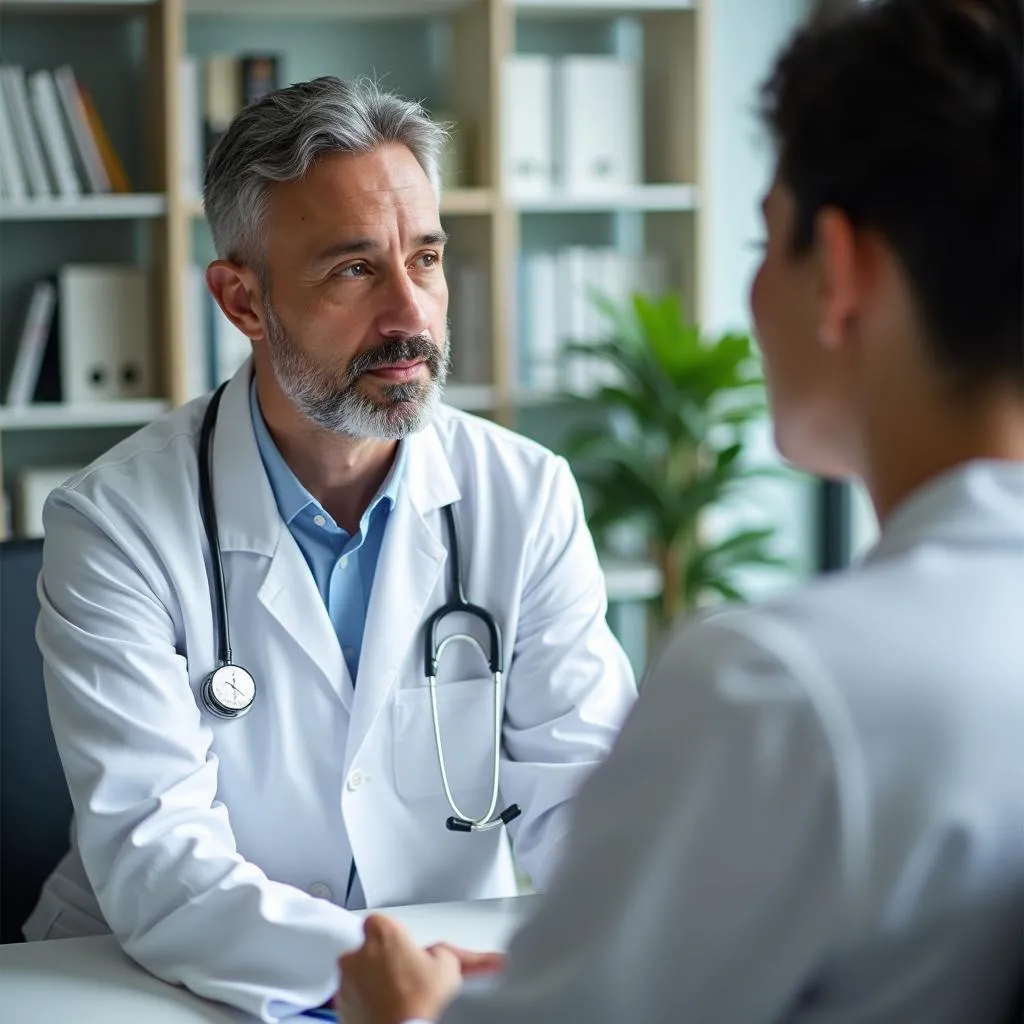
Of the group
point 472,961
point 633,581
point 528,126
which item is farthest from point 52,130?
point 472,961

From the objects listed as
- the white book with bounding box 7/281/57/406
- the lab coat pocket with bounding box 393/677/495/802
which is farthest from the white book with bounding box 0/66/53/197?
the lab coat pocket with bounding box 393/677/495/802

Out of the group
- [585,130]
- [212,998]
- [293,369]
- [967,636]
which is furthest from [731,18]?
[967,636]

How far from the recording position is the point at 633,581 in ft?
11.2

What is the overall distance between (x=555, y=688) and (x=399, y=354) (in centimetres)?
43

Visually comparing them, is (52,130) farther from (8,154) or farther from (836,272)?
(836,272)

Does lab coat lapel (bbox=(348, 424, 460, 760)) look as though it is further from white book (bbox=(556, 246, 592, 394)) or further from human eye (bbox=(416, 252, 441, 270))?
white book (bbox=(556, 246, 592, 394))

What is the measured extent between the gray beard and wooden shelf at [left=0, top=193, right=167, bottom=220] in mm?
1541

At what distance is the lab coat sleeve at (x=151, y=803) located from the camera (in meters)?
1.27

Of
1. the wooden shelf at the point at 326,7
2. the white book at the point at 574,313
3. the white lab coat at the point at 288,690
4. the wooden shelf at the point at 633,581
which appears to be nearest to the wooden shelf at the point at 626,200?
the white book at the point at 574,313

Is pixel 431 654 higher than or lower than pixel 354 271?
lower

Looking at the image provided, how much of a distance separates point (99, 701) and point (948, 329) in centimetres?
96

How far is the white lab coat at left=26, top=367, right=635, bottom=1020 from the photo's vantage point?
1408 millimetres

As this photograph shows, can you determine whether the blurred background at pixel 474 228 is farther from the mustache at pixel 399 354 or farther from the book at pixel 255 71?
the mustache at pixel 399 354

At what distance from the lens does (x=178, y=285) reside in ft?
10.2
